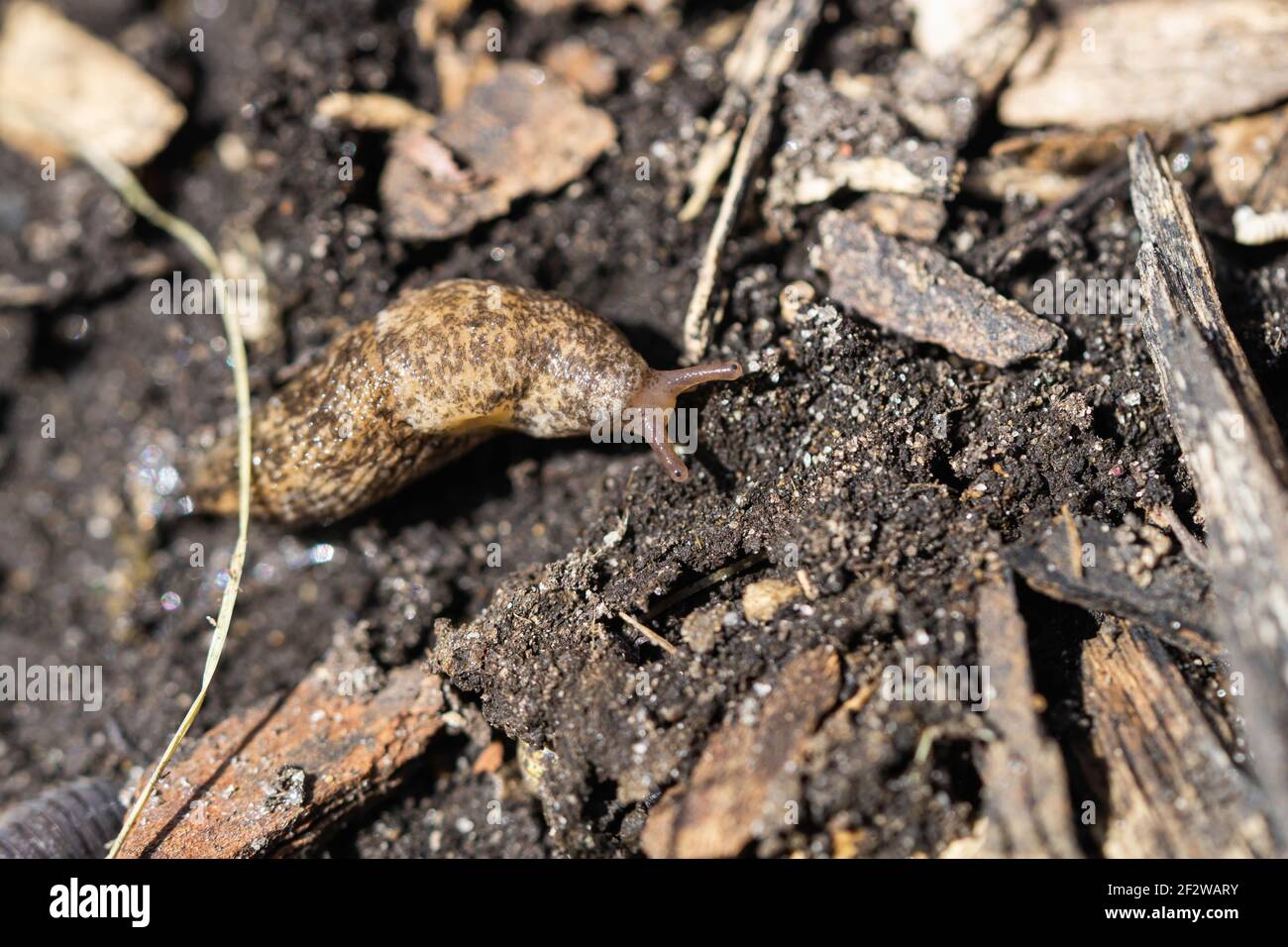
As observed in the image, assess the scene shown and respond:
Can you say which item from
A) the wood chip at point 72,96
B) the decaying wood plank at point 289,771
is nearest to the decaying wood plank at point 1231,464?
the decaying wood plank at point 289,771

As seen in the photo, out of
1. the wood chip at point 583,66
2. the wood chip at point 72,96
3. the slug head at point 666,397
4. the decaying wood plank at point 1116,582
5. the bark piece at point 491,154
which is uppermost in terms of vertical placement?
the wood chip at point 72,96

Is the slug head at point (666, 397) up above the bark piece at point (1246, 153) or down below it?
below

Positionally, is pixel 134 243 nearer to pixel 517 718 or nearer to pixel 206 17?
pixel 206 17

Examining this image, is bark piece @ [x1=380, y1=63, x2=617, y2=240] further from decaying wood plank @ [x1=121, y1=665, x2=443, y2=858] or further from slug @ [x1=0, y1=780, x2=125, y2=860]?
slug @ [x1=0, y1=780, x2=125, y2=860]

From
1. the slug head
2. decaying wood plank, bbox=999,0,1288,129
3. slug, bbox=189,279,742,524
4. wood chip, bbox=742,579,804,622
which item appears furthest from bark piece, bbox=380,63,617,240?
wood chip, bbox=742,579,804,622

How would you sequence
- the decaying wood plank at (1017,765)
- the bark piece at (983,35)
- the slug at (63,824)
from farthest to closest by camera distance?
the bark piece at (983,35) < the slug at (63,824) < the decaying wood plank at (1017,765)

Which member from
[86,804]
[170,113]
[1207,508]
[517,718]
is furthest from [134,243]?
[1207,508]

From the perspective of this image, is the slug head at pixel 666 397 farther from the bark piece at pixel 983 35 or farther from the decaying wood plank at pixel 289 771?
the bark piece at pixel 983 35
